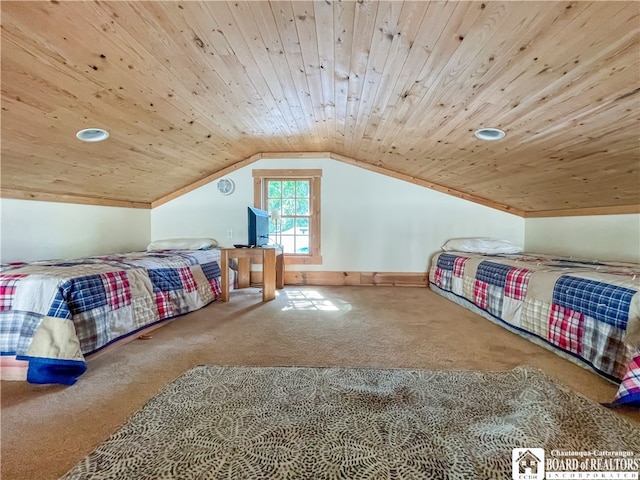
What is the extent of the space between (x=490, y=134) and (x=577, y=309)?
1418mm

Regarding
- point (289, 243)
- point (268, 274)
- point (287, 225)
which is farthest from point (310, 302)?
point (287, 225)

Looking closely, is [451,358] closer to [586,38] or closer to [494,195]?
[586,38]

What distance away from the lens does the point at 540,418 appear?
1.24m

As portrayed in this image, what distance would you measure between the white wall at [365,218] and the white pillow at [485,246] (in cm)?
32

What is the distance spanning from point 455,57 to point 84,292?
2.59 meters

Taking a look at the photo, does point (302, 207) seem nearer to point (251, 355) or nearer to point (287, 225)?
point (287, 225)

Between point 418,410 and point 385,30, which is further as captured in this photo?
point 385,30

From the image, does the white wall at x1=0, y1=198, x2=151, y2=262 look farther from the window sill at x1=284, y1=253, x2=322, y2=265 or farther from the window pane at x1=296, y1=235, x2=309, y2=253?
the window pane at x1=296, y1=235, x2=309, y2=253

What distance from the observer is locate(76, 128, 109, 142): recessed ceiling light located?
7.89 ft

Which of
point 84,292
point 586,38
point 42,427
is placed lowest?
point 42,427

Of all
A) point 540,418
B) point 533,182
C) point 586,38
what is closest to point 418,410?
point 540,418

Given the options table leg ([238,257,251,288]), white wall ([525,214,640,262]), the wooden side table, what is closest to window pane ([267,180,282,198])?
table leg ([238,257,251,288])

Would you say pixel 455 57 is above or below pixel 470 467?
above
